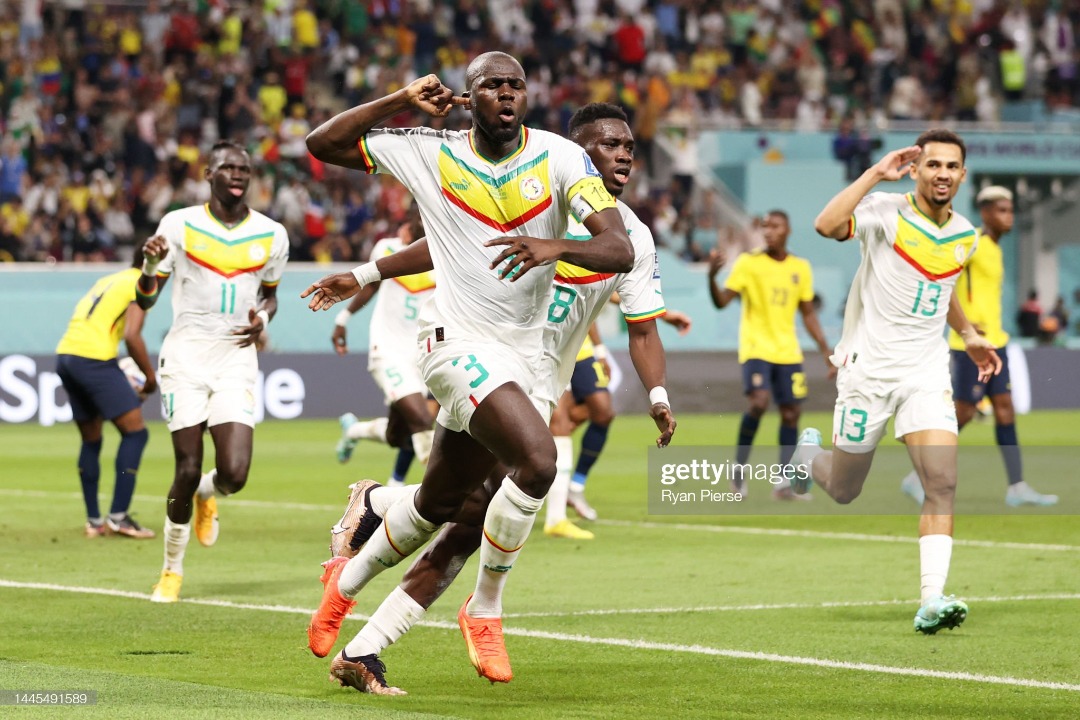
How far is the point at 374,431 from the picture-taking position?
589 inches

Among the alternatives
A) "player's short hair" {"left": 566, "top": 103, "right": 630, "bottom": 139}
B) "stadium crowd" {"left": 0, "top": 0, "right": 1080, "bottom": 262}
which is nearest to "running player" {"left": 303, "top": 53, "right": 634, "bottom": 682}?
"player's short hair" {"left": 566, "top": 103, "right": 630, "bottom": 139}

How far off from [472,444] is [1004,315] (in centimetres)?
2858

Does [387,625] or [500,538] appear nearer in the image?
[500,538]

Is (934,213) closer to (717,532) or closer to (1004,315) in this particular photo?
(717,532)

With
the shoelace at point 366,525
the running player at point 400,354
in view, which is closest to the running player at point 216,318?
the shoelace at point 366,525

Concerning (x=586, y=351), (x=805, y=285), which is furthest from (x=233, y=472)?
(x=805, y=285)

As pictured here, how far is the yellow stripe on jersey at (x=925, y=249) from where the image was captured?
912cm

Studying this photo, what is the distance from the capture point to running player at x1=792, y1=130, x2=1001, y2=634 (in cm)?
876

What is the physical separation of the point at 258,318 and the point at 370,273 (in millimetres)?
2975

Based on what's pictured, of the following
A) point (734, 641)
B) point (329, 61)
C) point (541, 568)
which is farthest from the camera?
point (329, 61)

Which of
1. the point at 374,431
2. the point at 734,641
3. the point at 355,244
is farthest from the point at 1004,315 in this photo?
the point at 734,641

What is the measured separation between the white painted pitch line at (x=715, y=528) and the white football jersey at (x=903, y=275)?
334 centimetres

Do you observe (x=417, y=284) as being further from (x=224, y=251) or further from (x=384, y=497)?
(x=384, y=497)

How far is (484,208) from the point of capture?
6730 mm
